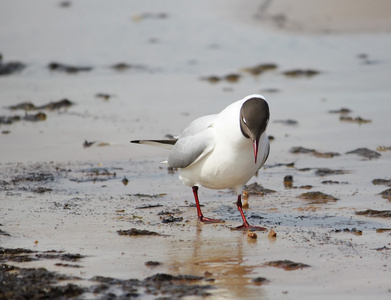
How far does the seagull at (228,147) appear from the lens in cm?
545

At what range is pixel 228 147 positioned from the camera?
5.66m

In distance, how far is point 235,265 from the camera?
15.7ft

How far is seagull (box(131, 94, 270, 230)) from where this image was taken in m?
5.45

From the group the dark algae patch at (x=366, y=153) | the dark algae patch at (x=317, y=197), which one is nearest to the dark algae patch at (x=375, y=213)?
the dark algae patch at (x=317, y=197)

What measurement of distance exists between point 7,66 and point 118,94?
297 cm

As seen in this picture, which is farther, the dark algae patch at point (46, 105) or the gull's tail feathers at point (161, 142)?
the dark algae patch at point (46, 105)

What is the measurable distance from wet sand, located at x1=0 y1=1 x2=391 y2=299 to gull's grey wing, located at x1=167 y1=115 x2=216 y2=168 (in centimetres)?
46

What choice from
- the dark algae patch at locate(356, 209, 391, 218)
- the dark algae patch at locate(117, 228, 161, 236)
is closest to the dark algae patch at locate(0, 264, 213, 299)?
the dark algae patch at locate(117, 228, 161, 236)

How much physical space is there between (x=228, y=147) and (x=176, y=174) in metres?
1.81

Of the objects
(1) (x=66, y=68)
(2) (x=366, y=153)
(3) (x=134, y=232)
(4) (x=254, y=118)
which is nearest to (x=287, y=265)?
(4) (x=254, y=118)

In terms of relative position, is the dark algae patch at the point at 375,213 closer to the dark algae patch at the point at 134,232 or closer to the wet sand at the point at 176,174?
the wet sand at the point at 176,174

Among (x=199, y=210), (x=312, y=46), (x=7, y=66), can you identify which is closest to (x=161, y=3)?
(x=312, y=46)

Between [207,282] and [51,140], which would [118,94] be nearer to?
[51,140]

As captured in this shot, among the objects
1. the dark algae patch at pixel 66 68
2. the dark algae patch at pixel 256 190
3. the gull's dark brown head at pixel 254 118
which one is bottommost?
the dark algae patch at pixel 256 190
